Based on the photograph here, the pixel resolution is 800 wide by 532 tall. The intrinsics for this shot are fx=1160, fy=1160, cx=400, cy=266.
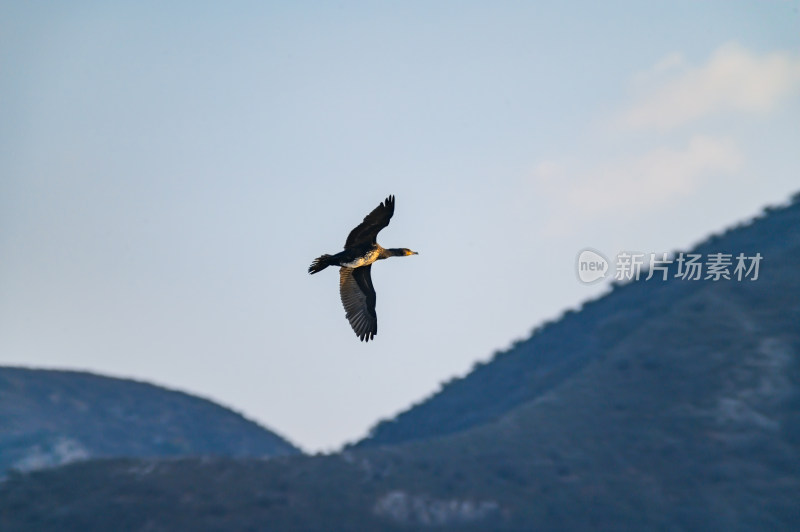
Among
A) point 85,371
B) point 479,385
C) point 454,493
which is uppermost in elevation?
point 85,371

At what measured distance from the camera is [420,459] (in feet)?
315

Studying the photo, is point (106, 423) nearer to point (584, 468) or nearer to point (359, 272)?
point (584, 468)

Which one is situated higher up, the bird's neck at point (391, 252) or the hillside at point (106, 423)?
the hillside at point (106, 423)

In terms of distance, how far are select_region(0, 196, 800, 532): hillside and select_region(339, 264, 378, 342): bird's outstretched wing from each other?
179 feet

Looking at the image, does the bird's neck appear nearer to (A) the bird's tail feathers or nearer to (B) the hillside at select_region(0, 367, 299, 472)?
(A) the bird's tail feathers

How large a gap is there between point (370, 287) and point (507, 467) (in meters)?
64.6

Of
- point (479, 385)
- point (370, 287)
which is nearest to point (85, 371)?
point (479, 385)

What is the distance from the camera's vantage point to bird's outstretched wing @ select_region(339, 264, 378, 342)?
29625mm

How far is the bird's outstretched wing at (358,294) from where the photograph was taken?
29.6 metres

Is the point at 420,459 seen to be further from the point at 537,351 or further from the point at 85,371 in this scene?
the point at 85,371

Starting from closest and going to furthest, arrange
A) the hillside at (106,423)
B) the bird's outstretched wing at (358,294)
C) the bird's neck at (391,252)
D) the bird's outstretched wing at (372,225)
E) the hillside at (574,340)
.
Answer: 1. the bird's outstretched wing at (372,225)
2. the bird's outstretched wing at (358,294)
3. the bird's neck at (391,252)
4. the hillside at (574,340)
5. the hillside at (106,423)

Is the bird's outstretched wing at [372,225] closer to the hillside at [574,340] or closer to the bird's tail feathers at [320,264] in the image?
the bird's tail feathers at [320,264]

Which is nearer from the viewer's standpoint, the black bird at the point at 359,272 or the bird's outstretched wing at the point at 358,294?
the black bird at the point at 359,272

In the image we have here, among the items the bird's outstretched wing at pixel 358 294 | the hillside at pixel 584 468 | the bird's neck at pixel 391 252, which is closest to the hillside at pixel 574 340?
the hillside at pixel 584 468
